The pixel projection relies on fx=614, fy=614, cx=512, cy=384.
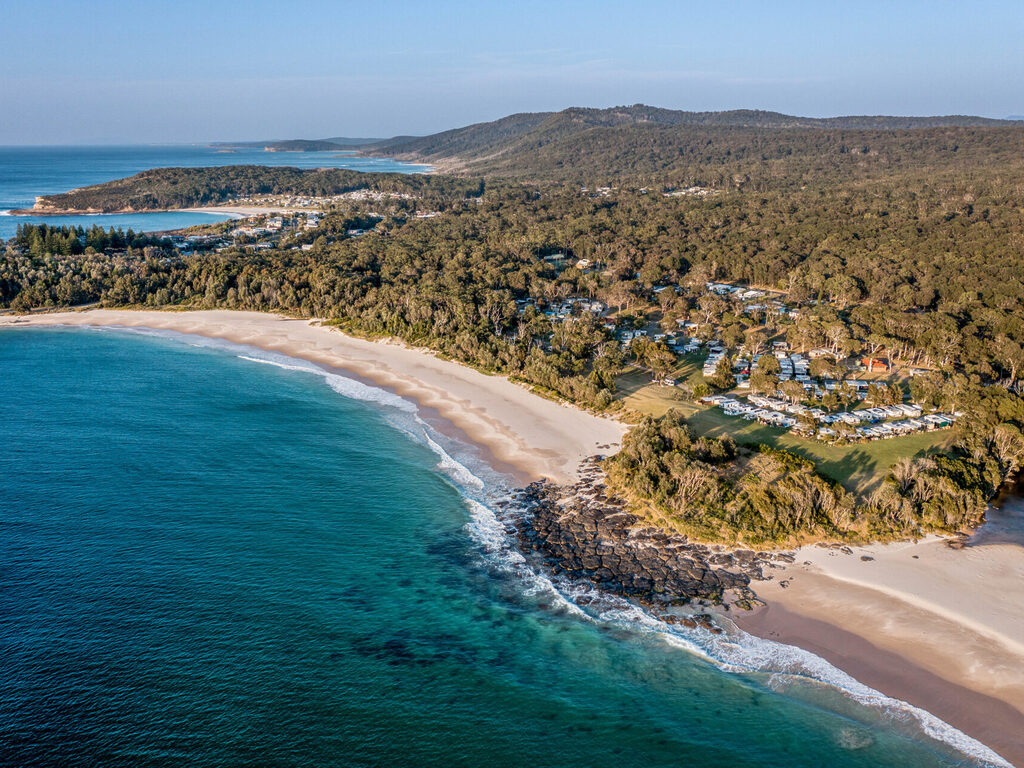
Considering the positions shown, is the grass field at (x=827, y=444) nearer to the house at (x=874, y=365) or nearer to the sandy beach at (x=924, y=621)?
the sandy beach at (x=924, y=621)

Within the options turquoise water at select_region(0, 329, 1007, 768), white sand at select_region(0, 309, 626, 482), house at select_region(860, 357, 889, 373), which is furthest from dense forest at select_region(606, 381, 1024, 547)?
house at select_region(860, 357, 889, 373)

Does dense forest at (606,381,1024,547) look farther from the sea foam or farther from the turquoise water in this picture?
the turquoise water

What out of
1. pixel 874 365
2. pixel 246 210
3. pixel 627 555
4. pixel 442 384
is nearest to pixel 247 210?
pixel 246 210

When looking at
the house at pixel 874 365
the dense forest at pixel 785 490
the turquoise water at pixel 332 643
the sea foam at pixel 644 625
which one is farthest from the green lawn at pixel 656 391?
the turquoise water at pixel 332 643

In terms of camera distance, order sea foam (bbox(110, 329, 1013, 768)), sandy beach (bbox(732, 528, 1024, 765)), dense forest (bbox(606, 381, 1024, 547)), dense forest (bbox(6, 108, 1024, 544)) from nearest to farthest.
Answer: sea foam (bbox(110, 329, 1013, 768)) → sandy beach (bbox(732, 528, 1024, 765)) → dense forest (bbox(606, 381, 1024, 547)) → dense forest (bbox(6, 108, 1024, 544))

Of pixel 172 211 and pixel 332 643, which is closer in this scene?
pixel 332 643

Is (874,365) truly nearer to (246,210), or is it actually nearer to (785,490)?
(785,490)
